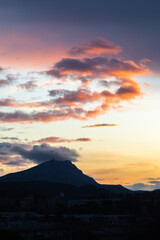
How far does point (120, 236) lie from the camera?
105 metres

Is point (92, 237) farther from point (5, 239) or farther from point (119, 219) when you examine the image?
point (119, 219)

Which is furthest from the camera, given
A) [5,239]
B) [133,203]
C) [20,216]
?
[133,203]

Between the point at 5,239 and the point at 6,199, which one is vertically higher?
the point at 6,199

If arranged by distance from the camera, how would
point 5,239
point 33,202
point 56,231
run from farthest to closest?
point 33,202, point 56,231, point 5,239

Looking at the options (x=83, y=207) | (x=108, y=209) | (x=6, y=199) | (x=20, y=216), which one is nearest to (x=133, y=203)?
(x=108, y=209)

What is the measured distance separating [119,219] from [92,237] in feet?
141

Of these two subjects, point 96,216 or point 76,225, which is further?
point 96,216

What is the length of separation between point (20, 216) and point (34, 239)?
3744 cm

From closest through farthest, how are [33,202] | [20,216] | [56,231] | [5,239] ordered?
[5,239], [56,231], [20,216], [33,202]

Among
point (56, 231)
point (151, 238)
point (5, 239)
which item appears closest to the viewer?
point (5, 239)

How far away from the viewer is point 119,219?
133m

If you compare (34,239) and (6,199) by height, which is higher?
(6,199)

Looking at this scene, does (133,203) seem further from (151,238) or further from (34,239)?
(151,238)

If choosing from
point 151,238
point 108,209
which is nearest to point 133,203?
point 108,209
